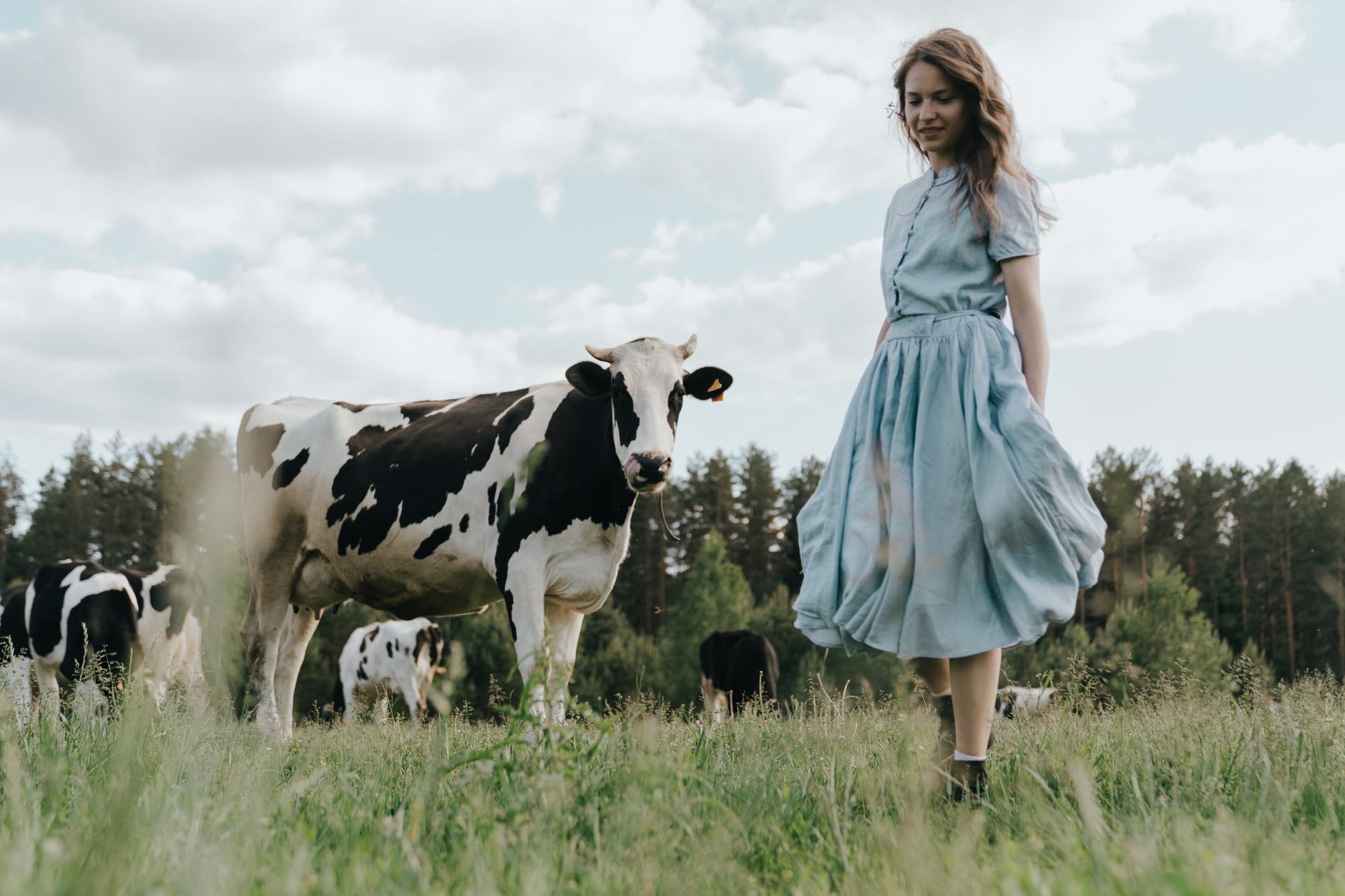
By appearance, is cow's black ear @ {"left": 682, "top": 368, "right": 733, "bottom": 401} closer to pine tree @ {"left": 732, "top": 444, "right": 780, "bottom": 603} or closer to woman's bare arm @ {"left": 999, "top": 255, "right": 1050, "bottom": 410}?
woman's bare arm @ {"left": 999, "top": 255, "right": 1050, "bottom": 410}

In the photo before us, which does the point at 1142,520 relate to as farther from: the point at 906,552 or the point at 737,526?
the point at 906,552

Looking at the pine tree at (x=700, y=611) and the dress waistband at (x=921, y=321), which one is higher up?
the dress waistband at (x=921, y=321)

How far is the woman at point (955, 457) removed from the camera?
10.4ft

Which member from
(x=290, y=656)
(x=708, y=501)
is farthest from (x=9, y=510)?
(x=290, y=656)

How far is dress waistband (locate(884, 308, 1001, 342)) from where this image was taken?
350 cm

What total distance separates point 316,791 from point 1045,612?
7.00ft

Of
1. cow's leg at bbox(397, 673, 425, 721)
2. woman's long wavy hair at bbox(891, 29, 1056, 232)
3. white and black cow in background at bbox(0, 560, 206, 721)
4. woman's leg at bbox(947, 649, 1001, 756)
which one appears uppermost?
woman's long wavy hair at bbox(891, 29, 1056, 232)

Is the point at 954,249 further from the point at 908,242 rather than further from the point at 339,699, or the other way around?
the point at 339,699

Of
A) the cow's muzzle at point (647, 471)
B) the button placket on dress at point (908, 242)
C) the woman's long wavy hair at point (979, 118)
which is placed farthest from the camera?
the cow's muzzle at point (647, 471)

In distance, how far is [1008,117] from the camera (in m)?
3.59

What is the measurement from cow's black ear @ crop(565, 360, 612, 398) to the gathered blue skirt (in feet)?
9.14

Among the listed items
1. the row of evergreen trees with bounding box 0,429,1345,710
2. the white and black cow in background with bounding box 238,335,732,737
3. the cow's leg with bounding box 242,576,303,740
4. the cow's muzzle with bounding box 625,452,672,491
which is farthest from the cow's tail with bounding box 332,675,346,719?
the cow's muzzle with bounding box 625,452,672,491

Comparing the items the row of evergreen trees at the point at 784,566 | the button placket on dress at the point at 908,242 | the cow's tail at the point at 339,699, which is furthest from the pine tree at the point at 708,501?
the button placket on dress at the point at 908,242

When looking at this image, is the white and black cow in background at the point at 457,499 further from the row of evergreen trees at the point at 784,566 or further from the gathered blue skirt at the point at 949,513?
the row of evergreen trees at the point at 784,566
